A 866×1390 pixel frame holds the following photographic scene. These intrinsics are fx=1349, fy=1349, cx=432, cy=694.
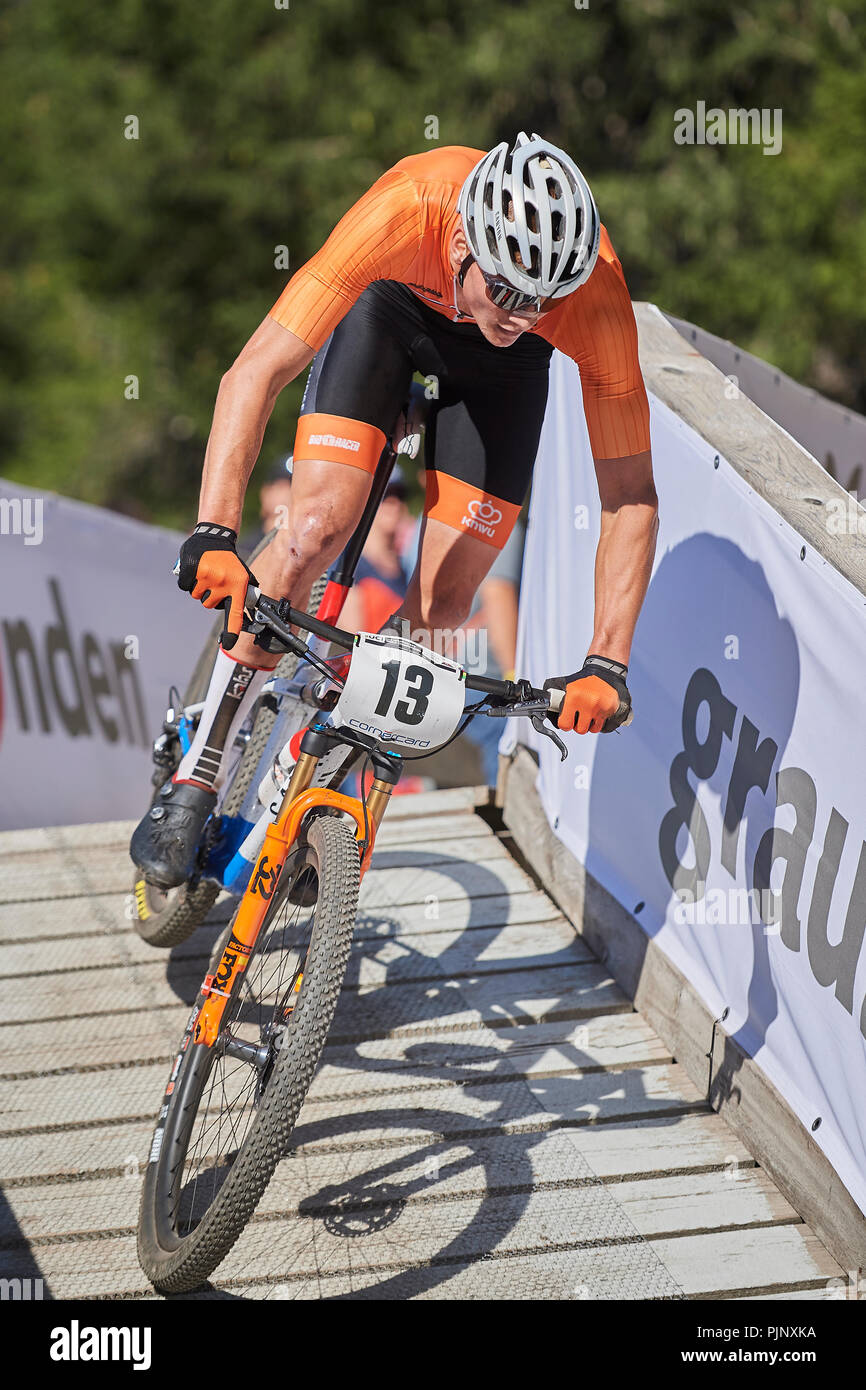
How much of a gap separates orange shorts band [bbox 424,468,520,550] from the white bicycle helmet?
83 centimetres

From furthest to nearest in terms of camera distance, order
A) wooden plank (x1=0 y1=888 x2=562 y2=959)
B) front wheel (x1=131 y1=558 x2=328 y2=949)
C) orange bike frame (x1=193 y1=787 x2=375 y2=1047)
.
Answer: wooden plank (x1=0 y1=888 x2=562 y2=959)
front wheel (x1=131 y1=558 x2=328 y2=949)
orange bike frame (x1=193 y1=787 x2=375 y2=1047)

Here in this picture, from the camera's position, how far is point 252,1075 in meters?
2.94

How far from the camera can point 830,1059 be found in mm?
2963

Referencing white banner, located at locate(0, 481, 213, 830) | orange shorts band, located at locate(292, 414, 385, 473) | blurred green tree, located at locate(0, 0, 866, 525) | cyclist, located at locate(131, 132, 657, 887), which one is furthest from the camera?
blurred green tree, located at locate(0, 0, 866, 525)

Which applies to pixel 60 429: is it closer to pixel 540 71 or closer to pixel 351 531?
pixel 540 71

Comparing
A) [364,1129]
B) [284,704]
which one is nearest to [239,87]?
[284,704]

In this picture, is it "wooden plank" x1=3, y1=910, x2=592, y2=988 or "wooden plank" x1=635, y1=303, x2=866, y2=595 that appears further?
"wooden plank" x1=3, y1=910, x2=592, y2=988

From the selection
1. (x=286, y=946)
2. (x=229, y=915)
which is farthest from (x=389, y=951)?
(x=286, y=946)

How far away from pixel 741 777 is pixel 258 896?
1258 millimetres

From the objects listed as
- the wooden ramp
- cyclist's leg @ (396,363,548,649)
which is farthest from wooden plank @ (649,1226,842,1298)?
cyclist's leg @ (396,363,548,649)

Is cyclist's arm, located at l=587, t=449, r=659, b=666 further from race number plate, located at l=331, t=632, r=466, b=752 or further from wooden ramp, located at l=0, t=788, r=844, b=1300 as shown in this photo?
wooden ramp, located at l=0, t=788, r=844, b=1300

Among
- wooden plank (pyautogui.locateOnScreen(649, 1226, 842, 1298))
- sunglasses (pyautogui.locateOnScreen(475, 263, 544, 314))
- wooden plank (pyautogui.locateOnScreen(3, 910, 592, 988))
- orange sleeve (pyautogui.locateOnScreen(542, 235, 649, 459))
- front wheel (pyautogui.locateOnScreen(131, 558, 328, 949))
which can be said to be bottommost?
wooden plank (pyautogui.locateOnScreen(649, 1226, 842, 1298))

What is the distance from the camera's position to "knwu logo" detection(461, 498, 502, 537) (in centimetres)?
363

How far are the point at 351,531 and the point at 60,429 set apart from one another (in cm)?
2719
